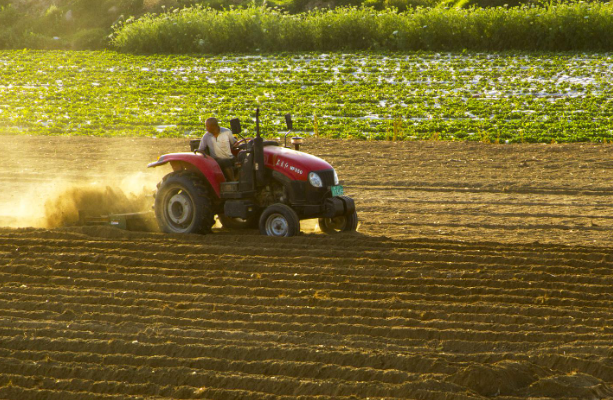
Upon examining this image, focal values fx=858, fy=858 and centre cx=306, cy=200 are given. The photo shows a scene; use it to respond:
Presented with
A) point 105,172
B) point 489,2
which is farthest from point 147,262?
point 489,2

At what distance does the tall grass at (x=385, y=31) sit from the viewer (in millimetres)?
36500

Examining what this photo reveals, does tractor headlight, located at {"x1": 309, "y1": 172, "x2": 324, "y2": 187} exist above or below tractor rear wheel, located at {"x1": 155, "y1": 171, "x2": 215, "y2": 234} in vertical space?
above

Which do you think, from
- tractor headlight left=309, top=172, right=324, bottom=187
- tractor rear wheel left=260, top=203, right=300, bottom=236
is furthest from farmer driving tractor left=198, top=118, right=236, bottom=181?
tractor headlight left=309, top=172, right=324, bottom=187

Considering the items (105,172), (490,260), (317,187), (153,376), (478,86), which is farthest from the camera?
(478,86)

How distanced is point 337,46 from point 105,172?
24.4 metres

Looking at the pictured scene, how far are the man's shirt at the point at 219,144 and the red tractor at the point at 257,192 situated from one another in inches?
4.6

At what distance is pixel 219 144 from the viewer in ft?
35.7

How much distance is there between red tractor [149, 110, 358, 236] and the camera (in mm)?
10516

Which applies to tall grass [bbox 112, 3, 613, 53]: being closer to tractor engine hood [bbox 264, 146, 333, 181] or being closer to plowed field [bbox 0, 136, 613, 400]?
plowed field [bbox 0, 136, 613, 400]

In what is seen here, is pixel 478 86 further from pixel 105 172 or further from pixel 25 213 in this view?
pixel 25 213

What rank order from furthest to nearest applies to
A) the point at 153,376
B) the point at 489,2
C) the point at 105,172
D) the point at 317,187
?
the point at 489,2 < the point at 105,172 < the point at 317,187 < the point at 153,376

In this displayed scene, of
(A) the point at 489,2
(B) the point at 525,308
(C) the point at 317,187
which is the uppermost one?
(A) the point at 489,2

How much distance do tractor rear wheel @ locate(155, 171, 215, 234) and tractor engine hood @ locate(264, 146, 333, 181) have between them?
0.95 meters

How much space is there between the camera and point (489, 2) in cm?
4800
